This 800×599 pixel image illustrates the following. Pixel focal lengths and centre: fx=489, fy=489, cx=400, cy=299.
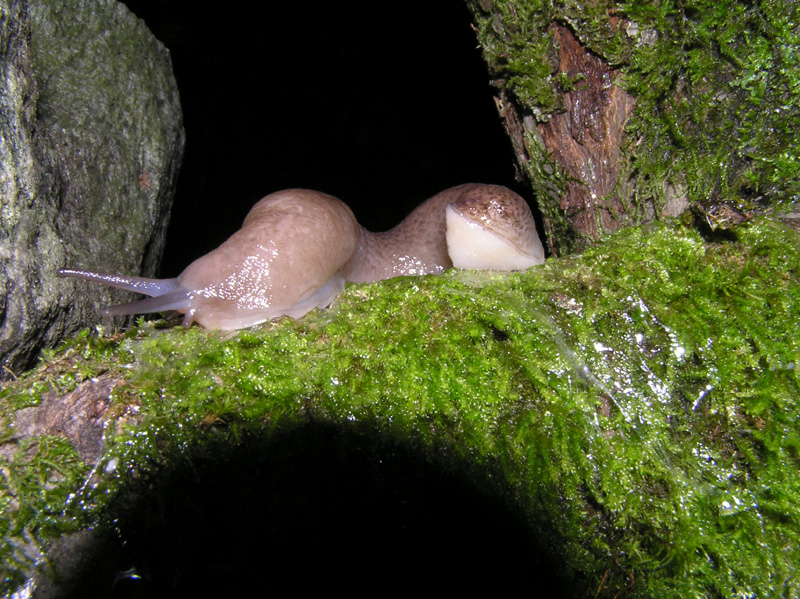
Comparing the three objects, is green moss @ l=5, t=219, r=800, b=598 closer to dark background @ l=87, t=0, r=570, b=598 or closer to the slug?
dark background @ l=87, t=0, r=570, b=598

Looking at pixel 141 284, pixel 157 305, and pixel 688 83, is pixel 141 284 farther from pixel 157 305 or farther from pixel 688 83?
pixel 688 83

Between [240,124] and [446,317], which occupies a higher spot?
[240,124]

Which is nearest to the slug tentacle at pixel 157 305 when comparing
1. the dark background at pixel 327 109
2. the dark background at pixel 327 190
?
the dark background at pixel 327 190

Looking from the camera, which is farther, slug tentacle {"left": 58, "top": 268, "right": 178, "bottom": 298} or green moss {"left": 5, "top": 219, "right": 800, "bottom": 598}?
slug tentacle {"left": 58, "top": 268, "right": 178, "bottom": 298}

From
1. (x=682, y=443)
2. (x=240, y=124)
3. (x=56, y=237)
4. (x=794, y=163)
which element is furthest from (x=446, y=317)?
(x=240, y=124)

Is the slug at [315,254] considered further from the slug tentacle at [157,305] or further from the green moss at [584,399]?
the green moss at [584,399]

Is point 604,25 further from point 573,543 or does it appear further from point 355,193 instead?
point 355,193

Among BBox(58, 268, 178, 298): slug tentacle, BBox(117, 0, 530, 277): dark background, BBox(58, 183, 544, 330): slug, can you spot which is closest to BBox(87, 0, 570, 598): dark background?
BBox(117, 0, 530, 277): dark background

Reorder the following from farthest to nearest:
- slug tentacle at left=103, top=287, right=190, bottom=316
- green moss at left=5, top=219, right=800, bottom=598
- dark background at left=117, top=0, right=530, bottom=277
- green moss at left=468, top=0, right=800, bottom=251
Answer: dark background at left=117, top=0, right=530, bottom=277 < slug tentacle at left=103, top=287, right=190, bottom=316 < green moss at left=468, top=0, right=800, bottom=251 < green moss at left=5, top=219, right=800, bottom=598
